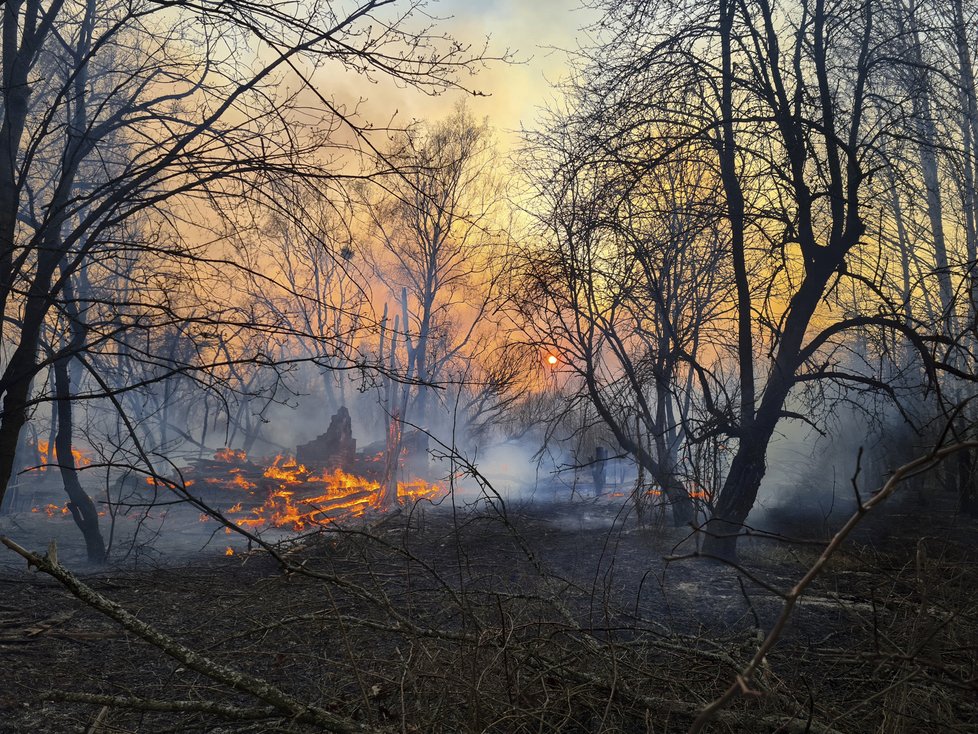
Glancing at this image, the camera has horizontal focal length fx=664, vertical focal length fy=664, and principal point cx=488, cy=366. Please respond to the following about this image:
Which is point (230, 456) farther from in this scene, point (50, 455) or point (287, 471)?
point (50, 455)

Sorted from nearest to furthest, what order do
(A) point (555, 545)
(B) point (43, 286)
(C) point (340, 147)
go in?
(C) point (340, 147), (B) point (43, 286), (A) point (555, 545)

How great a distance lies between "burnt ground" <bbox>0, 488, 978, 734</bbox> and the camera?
280cm

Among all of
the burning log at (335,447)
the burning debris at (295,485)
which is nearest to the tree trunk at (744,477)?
the burning debris at (295,485)

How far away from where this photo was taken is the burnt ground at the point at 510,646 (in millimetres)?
2799

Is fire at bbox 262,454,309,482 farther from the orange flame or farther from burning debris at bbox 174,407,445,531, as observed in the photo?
the orange flame

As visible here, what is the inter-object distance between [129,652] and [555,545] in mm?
6228

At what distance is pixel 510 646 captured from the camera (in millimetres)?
2775

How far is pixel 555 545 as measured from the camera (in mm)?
9805

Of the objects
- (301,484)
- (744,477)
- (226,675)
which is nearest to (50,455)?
(301,484)

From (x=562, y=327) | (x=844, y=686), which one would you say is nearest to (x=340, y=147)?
(x=844, y=686)

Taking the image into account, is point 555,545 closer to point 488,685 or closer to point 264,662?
point 264,662

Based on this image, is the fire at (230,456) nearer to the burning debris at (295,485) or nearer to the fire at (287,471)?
the burning debris at (295,485)

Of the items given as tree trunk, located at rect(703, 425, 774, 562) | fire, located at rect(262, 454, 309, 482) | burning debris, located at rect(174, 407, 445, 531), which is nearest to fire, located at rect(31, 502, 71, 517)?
burning debris, located at rect(174, 407, 445, 531)

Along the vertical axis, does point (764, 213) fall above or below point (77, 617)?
above
